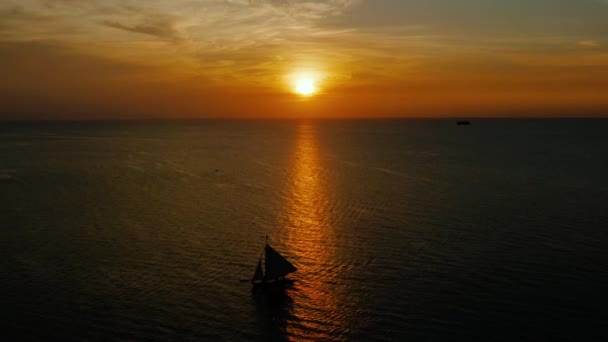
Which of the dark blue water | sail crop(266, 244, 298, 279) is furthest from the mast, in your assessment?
the dark blue water

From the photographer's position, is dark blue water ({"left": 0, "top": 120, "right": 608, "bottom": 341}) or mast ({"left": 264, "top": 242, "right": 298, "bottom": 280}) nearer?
dark blue water ({"left": 0, "top": 120, "right": 608, "bottom": 341})

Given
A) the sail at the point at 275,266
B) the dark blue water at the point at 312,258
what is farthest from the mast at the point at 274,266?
the dark blue water at the point at 312,258

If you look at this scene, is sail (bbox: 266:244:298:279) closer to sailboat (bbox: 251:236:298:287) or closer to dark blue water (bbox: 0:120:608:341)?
sailboat (bbox: 251:236:298:287)

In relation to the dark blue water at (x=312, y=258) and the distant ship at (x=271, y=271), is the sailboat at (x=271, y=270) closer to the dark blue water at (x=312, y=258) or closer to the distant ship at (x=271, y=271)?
the distant ship at (x=271, y=271)

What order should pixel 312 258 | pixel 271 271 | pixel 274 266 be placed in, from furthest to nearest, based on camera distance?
pixel 312 258 < pixel 274 266 < pixel 271 271

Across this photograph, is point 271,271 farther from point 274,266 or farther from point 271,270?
point 274,266

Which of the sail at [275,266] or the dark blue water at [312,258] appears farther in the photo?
the sail at [275,266]

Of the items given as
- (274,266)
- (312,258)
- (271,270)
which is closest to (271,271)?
(271,270)
